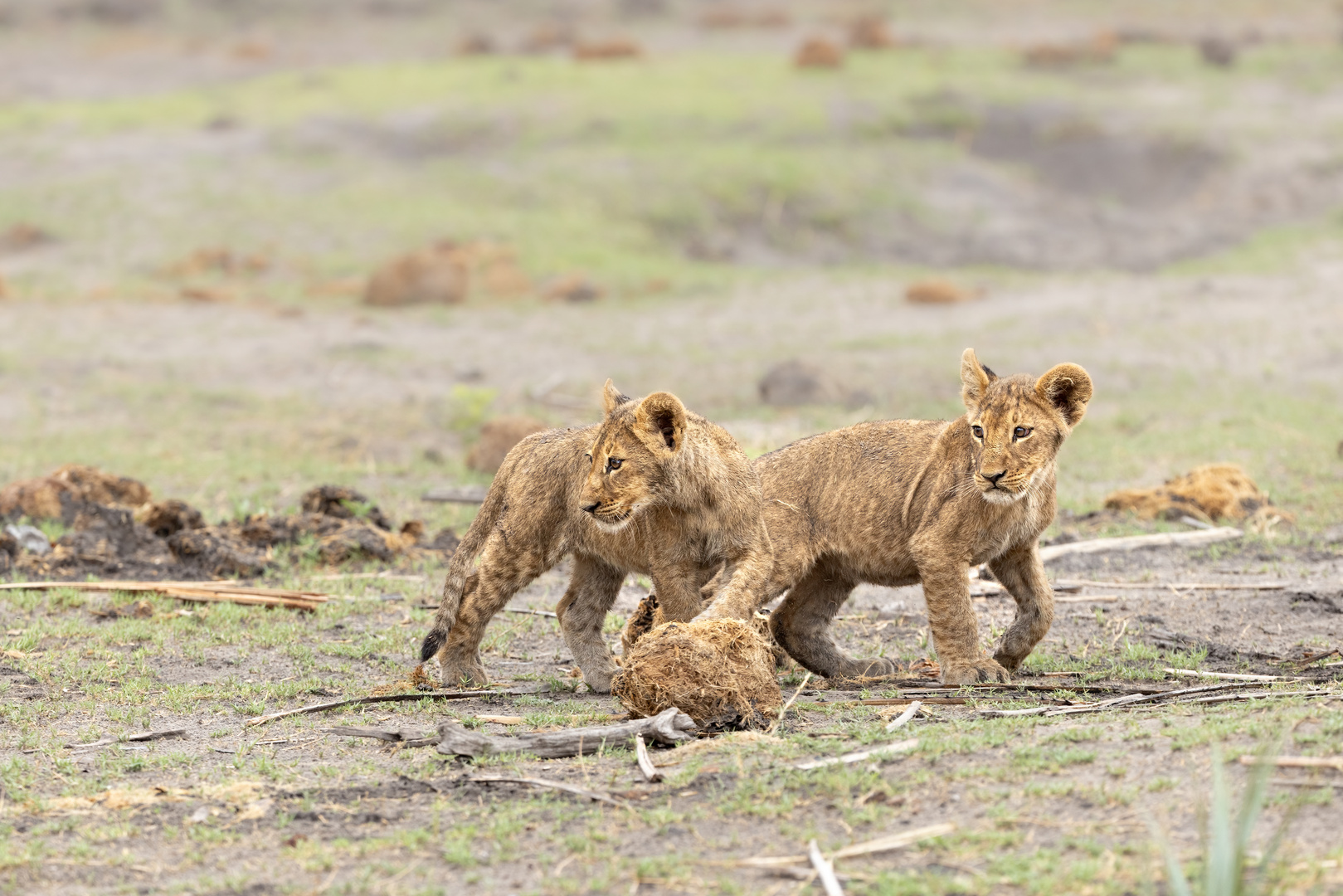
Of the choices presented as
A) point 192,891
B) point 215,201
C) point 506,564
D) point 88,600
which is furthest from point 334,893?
point 215,201

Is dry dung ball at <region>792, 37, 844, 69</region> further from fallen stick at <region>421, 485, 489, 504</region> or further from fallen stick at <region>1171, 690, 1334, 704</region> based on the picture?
fallen stick at <region>1171, 690, 1334, 704</region>

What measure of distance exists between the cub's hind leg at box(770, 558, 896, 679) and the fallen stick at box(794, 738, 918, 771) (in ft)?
6.75

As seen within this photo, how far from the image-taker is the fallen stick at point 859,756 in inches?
229

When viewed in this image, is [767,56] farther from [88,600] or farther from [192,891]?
[192,891]

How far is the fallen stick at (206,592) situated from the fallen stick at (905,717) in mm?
4314

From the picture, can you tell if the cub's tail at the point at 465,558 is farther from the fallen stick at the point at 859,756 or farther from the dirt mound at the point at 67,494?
the dirt mound at the point at 67,494

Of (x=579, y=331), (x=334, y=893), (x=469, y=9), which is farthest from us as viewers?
(x=469, y=9)

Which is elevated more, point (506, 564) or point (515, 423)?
point (506, 564)

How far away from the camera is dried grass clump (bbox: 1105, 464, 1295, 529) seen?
37.4 ft

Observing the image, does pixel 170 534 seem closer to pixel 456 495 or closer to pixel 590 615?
pixel 456 495

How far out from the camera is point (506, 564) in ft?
25.7

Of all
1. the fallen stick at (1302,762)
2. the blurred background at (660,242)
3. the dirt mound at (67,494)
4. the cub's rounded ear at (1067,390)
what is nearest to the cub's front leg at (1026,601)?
the cub's rounded ear at (1067,390)

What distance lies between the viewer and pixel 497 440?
13500 millimetres

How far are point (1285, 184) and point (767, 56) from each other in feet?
37.6
